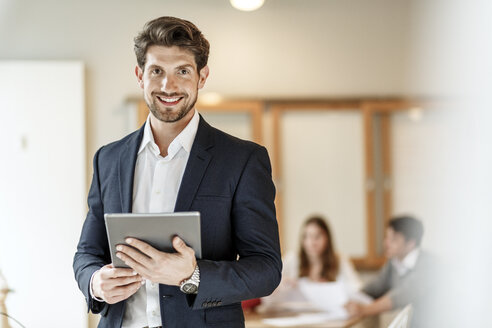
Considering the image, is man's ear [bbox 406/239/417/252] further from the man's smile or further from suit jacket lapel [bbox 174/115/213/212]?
the man's smile

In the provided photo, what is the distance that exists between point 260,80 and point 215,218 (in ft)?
12.2

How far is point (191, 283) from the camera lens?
1381mm

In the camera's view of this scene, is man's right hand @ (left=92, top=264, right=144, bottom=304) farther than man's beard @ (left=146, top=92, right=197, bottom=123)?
No

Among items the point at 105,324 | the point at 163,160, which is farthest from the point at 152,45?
the point at 105,324

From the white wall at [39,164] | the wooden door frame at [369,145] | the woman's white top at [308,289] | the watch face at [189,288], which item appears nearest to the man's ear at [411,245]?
the woman's white top at [308,289]

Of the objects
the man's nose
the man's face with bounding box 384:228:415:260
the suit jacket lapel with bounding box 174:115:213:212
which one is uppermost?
the man's nose

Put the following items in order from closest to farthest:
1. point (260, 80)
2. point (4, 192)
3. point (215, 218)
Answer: point (215, 218) < point (4, 192) < point (260, 80)

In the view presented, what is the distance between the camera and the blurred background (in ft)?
14.8

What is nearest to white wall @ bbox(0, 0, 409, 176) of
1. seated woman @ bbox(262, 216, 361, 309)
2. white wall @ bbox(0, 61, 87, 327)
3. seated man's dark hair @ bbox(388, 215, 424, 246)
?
white wall @ bbox(0, 61, 87, 327)

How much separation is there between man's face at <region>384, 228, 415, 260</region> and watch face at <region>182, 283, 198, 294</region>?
8.59 feet

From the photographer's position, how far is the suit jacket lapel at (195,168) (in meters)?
1.50

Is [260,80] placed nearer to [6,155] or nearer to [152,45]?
[6,155]

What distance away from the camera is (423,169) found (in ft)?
17.2

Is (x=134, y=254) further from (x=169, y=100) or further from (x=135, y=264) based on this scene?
(x=169, y=100)
